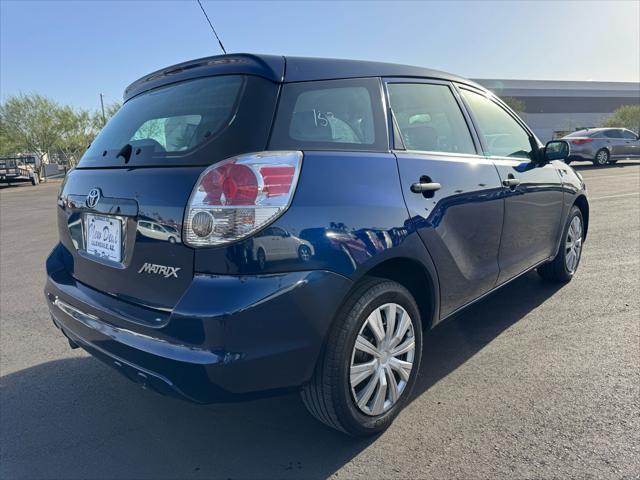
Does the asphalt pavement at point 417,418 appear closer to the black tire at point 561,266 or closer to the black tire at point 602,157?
the black tire at point 561,266

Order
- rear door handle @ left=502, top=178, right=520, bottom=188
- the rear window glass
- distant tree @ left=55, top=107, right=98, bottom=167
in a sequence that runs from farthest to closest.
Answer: distant tree @ left=55, top=107, right=98, bottom=167 < rear door handle @ left=502, top=178, right=520, bottom=188 < the rear window glass

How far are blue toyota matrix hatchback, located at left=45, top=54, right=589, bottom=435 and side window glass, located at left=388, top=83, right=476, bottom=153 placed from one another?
1 cm

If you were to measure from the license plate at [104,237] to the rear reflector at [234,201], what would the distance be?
48cm

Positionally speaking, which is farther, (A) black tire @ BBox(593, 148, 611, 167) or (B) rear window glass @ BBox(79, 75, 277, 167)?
(A) black tire @ BBox(593, 148, 611, 167)

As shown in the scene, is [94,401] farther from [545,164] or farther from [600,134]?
[600,134]

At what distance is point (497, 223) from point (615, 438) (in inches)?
55.6

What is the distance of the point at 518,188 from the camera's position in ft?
11.5

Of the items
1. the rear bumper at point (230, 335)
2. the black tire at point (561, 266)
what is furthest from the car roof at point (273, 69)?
the black tire at point (561, 266)

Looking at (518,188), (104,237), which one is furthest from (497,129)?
(104,237)

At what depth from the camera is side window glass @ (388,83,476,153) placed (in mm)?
2686

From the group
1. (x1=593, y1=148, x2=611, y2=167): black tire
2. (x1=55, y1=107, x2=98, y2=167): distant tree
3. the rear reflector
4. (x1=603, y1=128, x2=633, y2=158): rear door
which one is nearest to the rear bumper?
the rear reflector

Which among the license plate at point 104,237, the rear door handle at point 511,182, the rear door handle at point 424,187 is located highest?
the rear door handle at point 424,187

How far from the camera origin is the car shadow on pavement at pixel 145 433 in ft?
7.39

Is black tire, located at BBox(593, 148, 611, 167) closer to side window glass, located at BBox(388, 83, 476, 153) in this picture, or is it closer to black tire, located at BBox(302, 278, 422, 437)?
side window glass, located at BBox(388, 83, 476, 153)
